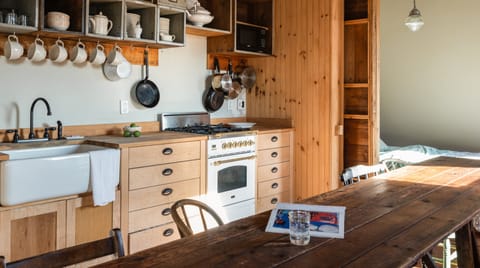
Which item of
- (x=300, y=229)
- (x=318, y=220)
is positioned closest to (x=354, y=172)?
(x=318, y=220)

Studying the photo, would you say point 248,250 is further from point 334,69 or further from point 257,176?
point 334,69

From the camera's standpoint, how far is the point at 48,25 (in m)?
2.70

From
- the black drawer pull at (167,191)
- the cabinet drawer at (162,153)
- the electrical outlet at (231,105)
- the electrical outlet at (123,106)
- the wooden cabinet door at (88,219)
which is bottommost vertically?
the wooden cabinet door at (88,219)

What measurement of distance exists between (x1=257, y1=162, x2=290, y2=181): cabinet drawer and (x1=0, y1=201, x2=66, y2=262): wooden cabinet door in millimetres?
1839

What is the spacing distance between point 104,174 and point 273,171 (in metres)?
1.81

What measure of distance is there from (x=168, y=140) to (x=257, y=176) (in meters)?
1.11

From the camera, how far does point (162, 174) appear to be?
299cm

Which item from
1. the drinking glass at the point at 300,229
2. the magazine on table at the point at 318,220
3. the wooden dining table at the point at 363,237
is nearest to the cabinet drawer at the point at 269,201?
the wooden dining table at the point at 363,237

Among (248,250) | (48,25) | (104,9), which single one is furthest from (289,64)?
(248,250)

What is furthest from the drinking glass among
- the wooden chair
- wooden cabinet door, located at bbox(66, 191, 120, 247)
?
wooden cabinet door, located at bbox(66, 191, 120, 247)

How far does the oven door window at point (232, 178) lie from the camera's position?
3.48 meters

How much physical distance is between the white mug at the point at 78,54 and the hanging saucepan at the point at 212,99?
133cm

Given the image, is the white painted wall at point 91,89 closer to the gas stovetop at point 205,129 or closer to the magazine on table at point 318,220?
the gas stovetop at point 205,129

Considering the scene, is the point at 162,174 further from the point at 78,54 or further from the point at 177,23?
the point at 177,23
